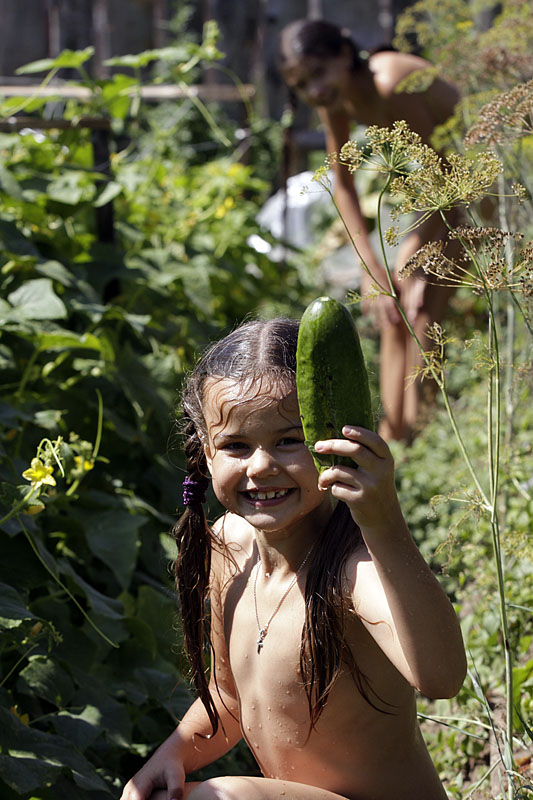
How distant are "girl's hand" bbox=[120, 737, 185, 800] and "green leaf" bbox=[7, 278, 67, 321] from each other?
4.26ft

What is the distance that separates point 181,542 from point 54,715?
49 centimetres

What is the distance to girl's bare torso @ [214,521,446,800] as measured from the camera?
5.19 ft

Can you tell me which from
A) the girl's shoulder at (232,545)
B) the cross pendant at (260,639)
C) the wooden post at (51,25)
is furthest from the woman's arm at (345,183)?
the wooden post at (51,25)

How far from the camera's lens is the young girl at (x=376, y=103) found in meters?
4.39

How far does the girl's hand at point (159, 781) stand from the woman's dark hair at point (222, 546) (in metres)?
0.11

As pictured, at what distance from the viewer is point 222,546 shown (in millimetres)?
1894

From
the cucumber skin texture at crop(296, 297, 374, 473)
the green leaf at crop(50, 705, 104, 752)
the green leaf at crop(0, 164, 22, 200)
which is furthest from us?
the green leaf at crop(0, 164, 22, 200)

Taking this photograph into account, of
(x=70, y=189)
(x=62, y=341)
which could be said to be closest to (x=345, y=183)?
(x=70, y=189)

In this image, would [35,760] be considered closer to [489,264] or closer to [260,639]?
[260,639]

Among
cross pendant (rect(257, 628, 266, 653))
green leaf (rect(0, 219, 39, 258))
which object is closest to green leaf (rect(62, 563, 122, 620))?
cross pendant (rect(257, 628, 266, 653))

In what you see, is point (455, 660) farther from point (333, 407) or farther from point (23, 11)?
point (23, 11)

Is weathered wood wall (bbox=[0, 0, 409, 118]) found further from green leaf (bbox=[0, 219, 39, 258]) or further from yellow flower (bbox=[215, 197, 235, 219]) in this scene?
green leaf (bbox=[0, 219, 39, 258])

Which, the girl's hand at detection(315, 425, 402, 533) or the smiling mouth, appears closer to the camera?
the girl's hand at detection(315, 425, 402, 533)

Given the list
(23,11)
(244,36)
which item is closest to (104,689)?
(244,36)
